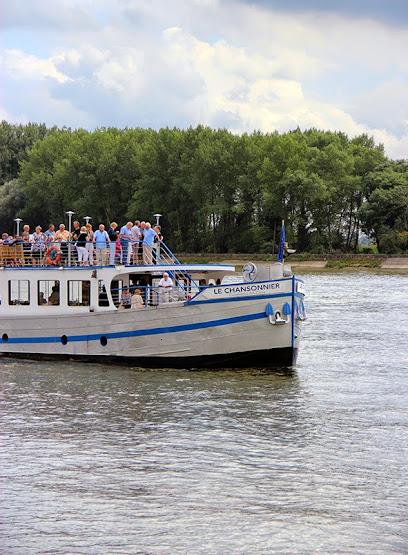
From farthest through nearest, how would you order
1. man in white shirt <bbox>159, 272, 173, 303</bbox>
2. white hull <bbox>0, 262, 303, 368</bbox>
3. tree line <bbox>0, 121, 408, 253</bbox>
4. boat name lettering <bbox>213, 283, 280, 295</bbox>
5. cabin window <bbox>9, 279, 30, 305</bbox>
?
tree line <bbox>0, 121, 408, 253</bbox>
cabin window <bbox>9, 279, 30, 305</bbox>
man in white shirt <bbox>159, 272, 173, 303</bbox>
white hull <bbox>0, 262, 303, 368</bbox>
boat name lettering <bbox>213, 283, 280, 295</bbox>

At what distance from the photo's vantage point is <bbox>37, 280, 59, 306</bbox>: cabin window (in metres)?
34.8

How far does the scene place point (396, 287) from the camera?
82438 millimetres

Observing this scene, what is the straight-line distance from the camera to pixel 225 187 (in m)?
135

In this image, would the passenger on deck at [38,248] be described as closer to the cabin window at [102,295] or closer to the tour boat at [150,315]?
the tour boat at [150,315]

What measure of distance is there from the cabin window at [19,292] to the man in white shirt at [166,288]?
5.21 metres

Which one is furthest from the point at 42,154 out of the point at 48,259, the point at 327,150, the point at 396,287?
the point at 48,259

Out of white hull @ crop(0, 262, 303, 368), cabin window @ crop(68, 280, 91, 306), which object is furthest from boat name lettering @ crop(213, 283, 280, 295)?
cabin window @ crop(68, 280, 91, 306)

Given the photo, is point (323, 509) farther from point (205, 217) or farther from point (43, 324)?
point (205, 217)

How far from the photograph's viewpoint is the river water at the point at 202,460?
17.2 m

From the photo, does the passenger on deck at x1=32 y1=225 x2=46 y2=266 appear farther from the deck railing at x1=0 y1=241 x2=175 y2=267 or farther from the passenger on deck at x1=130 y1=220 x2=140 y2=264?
the passenger on deck at x1=130 y1=220 x2=140 y2=264

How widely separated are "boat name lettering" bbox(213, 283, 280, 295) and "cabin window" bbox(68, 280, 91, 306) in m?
4.86

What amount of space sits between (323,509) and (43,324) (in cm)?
1845

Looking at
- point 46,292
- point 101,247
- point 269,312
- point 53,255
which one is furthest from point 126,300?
point 269,312

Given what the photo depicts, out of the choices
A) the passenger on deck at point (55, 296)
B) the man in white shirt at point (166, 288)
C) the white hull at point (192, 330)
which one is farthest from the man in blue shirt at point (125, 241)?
the passenger on deck at point (55, 296)
